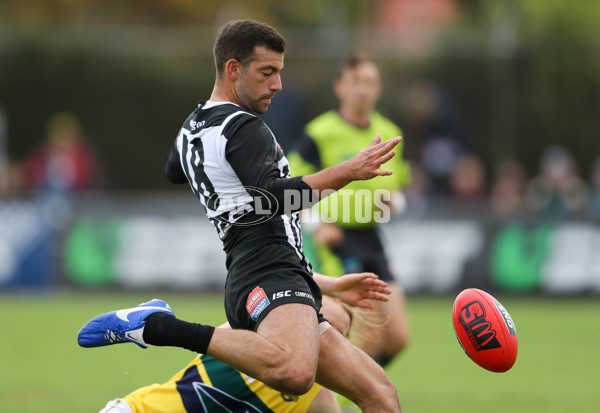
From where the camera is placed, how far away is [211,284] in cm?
1582

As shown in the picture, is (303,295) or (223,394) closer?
(303,295)

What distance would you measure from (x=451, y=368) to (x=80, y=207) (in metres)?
7.88

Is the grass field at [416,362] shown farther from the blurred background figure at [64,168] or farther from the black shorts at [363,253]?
the blurred background figure at [64,168]

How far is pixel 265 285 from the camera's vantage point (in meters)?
5.46

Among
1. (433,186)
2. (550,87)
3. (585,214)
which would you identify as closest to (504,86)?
(550,87)

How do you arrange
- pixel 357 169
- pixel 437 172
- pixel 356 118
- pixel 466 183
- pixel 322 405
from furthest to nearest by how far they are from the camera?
pixel 437 172 → pixel 466 183 → pixel 356 118 → pixel 322 405 → pixel 357 169

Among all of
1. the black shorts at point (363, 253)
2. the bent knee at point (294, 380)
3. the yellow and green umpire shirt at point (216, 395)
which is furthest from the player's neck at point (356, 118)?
the bent knee at point (294, 380)

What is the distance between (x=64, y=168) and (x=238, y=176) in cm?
1280

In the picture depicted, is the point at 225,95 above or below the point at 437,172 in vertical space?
above

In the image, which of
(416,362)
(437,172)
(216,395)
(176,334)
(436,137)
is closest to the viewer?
(176,334)

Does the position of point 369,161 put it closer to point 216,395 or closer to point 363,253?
point 216,395

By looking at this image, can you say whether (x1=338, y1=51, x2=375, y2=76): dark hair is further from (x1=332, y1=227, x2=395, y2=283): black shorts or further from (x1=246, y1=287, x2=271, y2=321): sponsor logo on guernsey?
(x1=246, y1=287, x2=271, y2=321): sponsor logo on guernsey

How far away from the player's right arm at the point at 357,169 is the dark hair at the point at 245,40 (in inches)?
33.2

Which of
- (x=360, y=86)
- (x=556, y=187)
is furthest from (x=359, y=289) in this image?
(x=556, y=187)
